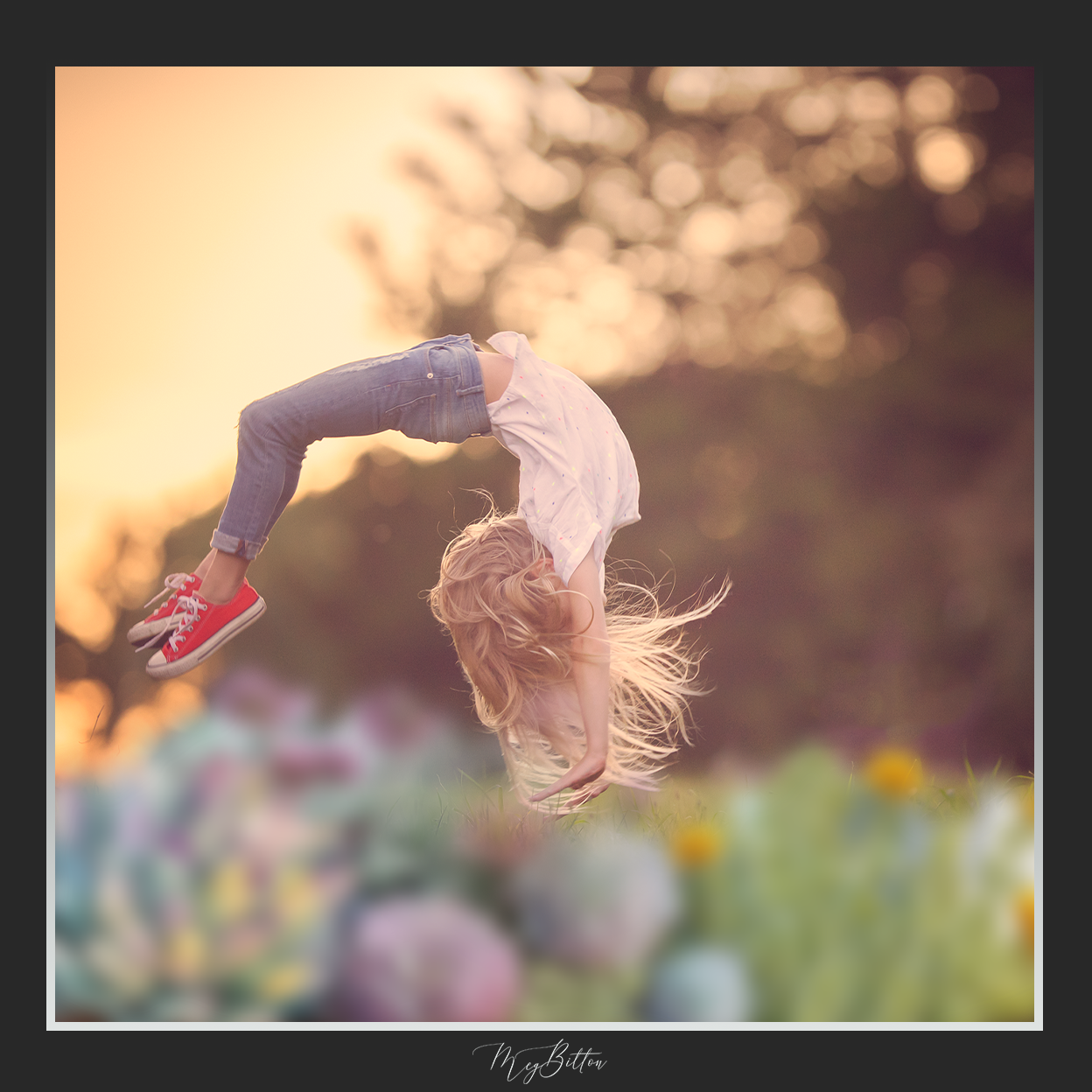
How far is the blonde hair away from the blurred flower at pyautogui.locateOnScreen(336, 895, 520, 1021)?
360mm

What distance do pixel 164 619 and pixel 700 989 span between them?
1.68m

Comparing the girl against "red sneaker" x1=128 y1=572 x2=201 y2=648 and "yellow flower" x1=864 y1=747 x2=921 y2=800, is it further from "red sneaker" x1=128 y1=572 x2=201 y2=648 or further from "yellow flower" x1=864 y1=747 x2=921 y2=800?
"yellow flower" x1=864 y1=747 x2=921 y2=800

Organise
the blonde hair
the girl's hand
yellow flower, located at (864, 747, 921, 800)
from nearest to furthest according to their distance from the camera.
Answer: the girl's hand → the blonde hair → yellow flower, located at (864, 747, 921, 800)

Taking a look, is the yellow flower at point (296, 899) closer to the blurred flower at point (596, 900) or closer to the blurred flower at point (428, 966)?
the blurred flower at point (428, 966)

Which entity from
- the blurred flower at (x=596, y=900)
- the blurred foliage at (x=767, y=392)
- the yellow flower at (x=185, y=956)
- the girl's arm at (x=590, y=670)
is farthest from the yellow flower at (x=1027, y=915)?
the yellow flower at (x=185, y=956)

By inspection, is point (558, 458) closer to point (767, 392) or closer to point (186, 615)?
point (767, 392)

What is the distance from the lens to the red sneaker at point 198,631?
2.46 metres

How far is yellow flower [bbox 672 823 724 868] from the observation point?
2.47 m

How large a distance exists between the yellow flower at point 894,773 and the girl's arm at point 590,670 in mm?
781

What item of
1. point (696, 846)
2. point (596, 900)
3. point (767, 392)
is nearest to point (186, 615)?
point (596, 900)

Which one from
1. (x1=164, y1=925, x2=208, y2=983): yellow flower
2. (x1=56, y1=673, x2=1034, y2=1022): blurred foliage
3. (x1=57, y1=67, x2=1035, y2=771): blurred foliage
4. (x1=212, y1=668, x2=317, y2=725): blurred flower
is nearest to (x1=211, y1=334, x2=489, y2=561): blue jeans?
(x1=57, y1=67, x2=1035, y2=771): blurred foliage

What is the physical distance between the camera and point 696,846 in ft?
8.13
